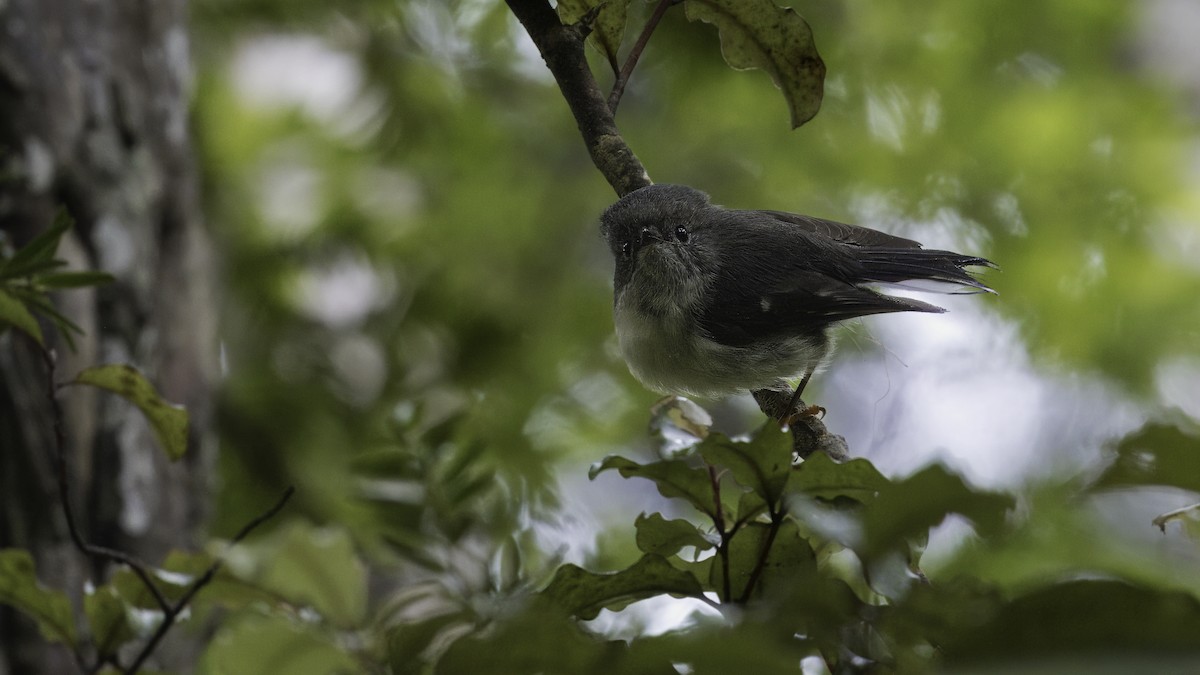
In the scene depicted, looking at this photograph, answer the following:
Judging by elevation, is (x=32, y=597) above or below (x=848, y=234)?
below

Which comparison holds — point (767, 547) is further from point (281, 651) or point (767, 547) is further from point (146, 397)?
point (146, 397)

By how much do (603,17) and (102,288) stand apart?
1440 mm

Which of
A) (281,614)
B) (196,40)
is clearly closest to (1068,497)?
(281,614)

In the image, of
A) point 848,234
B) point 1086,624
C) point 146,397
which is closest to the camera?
point 1086,624

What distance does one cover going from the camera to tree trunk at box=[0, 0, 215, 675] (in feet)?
6.44

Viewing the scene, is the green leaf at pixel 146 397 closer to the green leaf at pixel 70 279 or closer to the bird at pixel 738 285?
the green leaf at pixel 70 279

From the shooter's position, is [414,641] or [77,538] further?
[77,538]

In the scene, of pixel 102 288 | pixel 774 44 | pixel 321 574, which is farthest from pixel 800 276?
pixel 102 288

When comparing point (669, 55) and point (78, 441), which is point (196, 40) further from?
point (78, 441)

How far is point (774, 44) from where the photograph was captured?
1.34 m

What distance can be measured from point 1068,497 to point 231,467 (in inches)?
120

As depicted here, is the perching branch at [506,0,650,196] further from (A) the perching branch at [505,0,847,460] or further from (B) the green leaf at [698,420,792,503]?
(B) the green leaf at [698,420,792,503]

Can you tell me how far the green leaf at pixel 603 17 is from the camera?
1337mm

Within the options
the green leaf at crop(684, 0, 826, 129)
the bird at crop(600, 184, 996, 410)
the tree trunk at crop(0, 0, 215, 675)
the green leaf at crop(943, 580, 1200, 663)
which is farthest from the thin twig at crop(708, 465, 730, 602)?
the tree trunk at crop(0, 0, 215, 675)
